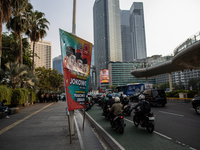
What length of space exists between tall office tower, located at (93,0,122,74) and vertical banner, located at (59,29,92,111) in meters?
164

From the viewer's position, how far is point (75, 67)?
5730 millimetres

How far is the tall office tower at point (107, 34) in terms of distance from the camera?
17025cm

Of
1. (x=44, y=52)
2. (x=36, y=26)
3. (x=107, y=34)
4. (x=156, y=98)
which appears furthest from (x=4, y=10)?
(x=44, y=52)

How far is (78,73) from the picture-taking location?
586 cm

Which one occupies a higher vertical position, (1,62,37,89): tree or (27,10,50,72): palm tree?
(27,10,50,72): palm tree

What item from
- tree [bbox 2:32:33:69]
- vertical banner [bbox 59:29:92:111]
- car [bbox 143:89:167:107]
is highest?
tree [bbox 2:32:33:69]

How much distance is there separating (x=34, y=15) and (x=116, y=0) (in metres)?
189

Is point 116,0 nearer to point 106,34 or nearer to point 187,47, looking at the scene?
point 106,34

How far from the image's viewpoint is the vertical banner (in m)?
→ 5.35

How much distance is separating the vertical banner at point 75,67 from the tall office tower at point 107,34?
164201mm

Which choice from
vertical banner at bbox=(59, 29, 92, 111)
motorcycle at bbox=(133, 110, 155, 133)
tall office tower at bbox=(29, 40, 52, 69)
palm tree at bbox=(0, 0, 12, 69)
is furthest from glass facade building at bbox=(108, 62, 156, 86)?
vertical banner at bbox=(59, 29, 92, 111)

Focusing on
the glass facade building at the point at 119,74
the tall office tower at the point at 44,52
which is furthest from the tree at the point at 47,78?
the tall office tower at the point at 44,52

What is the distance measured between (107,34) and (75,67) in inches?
6772

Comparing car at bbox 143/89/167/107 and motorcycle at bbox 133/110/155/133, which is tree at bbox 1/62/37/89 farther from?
motorcycle at bbox 133/110/155/133
